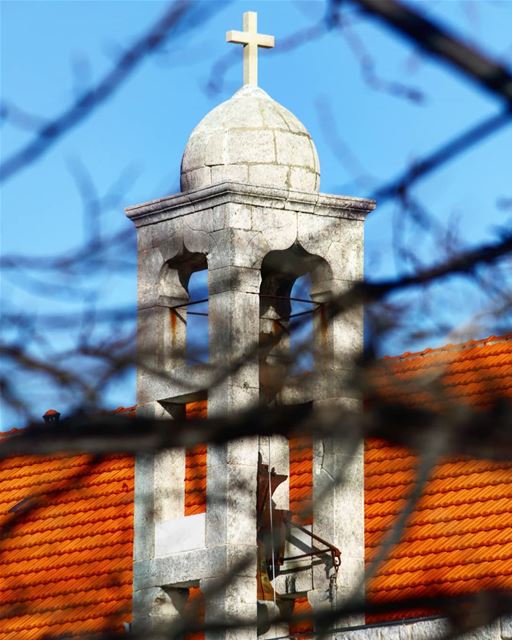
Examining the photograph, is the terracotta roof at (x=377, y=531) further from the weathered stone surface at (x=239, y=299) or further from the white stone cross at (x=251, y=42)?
the white stone cross at (x=251, y=42)

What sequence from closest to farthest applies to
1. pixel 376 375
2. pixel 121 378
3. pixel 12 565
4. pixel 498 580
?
1. pixel 376 375
2. pixel 121 378
3. pixel 498 580
4. pixel 12 565

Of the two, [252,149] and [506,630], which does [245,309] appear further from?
[506,630]

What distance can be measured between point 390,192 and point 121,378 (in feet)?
2.48

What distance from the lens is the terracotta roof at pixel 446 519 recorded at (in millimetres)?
10781

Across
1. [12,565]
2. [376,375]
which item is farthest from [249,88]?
[376,375]

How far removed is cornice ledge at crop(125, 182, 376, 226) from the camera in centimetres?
999

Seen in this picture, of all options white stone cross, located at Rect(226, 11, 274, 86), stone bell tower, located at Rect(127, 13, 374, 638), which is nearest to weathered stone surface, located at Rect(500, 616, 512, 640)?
stone bell tower, located at Rect(127, 13, 374, 638)

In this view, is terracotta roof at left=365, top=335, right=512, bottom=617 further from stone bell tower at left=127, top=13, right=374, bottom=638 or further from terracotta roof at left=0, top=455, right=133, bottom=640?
terracotta roof at left=0, top=455, right=133, bottom=640

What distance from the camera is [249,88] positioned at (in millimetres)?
10586

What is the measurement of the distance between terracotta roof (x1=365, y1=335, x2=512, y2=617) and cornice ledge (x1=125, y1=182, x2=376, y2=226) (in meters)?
1.00

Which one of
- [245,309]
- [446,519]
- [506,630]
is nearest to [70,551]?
[446,519]

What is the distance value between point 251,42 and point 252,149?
0.83 metres

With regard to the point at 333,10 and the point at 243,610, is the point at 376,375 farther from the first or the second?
the point at 243,610

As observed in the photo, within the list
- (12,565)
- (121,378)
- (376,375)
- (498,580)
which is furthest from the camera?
(12,565)
